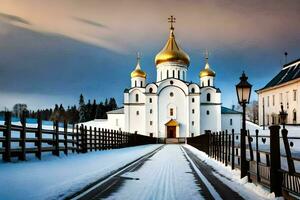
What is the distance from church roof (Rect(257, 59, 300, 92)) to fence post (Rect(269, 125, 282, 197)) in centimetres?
6118

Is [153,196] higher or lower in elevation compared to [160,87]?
lower

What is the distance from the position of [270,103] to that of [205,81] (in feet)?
57.9

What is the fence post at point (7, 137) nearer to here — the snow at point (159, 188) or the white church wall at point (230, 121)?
the snow at point (159, 188)

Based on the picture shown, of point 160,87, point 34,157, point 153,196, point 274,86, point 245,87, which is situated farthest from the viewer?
point 160,87

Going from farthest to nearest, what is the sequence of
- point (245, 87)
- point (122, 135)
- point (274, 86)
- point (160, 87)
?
1. point (160, 87)
2. point (274, 86)
3. point (122, 135)
4. point (245, 87)

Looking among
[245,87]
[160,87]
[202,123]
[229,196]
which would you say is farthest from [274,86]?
[229,196]

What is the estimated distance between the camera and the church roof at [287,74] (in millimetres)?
70975

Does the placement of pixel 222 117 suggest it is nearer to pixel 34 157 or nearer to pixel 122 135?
pixel 122 135

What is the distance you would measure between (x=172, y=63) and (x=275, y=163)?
7763 centimetres

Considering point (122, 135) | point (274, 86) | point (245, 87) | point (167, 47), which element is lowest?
point (122, 135)

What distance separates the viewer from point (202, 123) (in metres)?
83.9

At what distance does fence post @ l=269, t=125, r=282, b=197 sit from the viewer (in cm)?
835

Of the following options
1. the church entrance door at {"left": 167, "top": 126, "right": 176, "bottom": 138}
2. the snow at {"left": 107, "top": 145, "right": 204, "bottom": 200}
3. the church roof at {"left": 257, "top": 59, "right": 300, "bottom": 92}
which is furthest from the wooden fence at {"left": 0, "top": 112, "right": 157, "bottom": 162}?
the church entrance door at {"left": 167, "top": 126, "right": 176, "bottom": 138}

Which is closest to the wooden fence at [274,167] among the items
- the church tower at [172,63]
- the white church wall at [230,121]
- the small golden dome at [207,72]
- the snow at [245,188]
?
the snow at [245,188]
